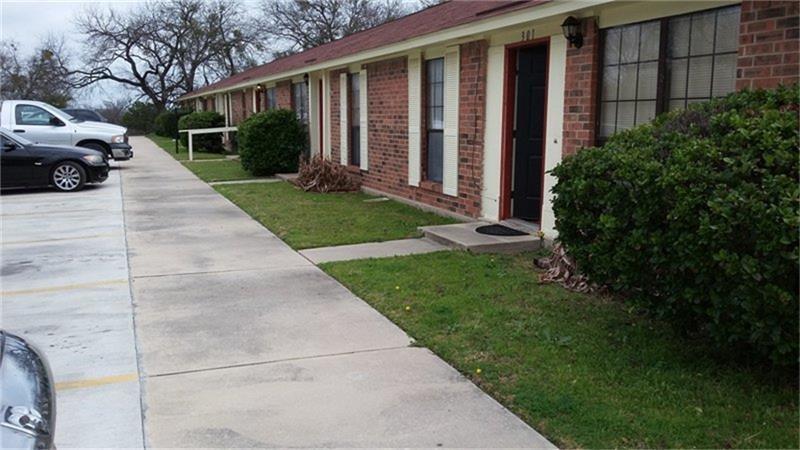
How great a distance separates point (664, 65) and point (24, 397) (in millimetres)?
5697

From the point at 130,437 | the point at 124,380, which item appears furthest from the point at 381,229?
the point at 130,437

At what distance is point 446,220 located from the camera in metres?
9.72

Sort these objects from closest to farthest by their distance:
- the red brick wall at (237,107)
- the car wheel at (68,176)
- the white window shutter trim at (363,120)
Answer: the white window shutter trim at (363,120) → the car wheel at (68,176) → the red brick wall at (237,107)

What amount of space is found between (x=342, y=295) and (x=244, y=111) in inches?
839

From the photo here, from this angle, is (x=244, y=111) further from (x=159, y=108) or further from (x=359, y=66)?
(x=159, y=108)

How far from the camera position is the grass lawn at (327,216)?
8.59 metres

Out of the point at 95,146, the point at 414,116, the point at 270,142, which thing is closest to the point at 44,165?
the point at 95,146

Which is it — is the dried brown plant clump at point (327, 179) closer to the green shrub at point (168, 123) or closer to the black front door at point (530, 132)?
the black front door at point (530, 132)

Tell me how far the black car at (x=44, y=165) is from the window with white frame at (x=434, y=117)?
7.63 metres

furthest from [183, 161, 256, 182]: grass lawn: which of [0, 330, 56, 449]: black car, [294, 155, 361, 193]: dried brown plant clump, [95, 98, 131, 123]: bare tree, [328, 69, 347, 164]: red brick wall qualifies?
[95, 98, 131, 123]: bare tree

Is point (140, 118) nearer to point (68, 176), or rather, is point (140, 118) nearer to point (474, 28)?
point (68, 176)

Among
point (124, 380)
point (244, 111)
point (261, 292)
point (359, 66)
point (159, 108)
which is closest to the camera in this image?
point (124, 380)

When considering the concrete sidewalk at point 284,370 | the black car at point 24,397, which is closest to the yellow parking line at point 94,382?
the concrete sidewalk at point 284,370

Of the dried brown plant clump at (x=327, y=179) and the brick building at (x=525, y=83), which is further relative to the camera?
the dried brown plant clump at (x=327, y=179)
